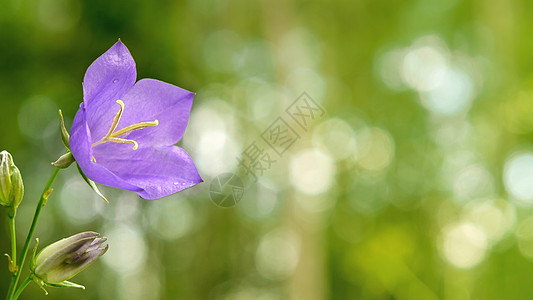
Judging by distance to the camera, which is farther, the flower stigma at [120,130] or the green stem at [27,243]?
the flower stigma at [120,130]

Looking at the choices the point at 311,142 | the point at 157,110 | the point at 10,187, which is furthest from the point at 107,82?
the point at 311,142

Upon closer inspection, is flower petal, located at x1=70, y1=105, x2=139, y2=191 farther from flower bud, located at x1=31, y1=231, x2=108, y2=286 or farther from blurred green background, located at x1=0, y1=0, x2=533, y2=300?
blurred green background, located at x1=0, y1=0, x2=533, y2=300

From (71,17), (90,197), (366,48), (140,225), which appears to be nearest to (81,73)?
(71,17)

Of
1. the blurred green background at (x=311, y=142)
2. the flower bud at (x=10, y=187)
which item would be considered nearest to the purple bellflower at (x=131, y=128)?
the flower bud at (x=10, y=187)

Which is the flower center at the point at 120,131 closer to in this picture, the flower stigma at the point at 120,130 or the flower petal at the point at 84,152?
the flower stigma at the point at 120,130

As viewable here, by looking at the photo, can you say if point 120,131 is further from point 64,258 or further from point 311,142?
point 311,142

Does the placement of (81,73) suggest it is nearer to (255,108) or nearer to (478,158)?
(255,108)
